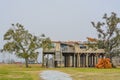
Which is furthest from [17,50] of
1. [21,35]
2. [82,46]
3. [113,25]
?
[113,25]

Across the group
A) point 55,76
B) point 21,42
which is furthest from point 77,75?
point 21,42

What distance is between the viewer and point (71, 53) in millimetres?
64500

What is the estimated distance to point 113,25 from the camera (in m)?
61.8

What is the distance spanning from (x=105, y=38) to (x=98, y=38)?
1.28 meters

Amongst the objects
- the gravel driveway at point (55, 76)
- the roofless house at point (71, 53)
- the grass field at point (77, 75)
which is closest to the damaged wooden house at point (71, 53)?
the roofless house at point (71, 53)

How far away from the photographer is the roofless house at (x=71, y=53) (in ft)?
201

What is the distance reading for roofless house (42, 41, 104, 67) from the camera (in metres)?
61.2

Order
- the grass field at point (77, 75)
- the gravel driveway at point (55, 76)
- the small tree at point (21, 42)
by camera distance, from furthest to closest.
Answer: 1. the small tree at point (21, 42)
2. the grass field at point (77, 75)
3. the gravel driveway at point (55, 76)

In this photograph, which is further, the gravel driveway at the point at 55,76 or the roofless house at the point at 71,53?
the roofless house at the point at 71,53

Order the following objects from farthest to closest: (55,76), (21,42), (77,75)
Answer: (21,42)
(77,75)
(55,76)

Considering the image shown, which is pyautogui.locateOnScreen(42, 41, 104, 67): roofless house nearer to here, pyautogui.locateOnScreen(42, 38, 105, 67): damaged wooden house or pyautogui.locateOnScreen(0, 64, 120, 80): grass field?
pyautogui.locateOnScreen(42, 38, 105, 67): damaged wooden house

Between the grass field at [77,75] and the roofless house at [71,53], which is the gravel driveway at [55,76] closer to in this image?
the grass field at [77,75]

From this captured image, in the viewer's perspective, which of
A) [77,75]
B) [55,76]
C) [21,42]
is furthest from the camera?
[21,42]

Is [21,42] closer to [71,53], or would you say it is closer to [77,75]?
[71,53]
